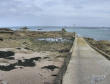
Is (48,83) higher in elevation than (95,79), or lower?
lower

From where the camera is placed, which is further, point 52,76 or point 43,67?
point 43,67

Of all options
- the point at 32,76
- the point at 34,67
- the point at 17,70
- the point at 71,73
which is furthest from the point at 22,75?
the point at 71,73

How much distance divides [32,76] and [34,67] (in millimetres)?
2894

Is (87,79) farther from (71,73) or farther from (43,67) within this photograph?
(43,67)

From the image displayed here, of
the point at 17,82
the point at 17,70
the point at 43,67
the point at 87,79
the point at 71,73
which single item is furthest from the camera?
the point at 43,67

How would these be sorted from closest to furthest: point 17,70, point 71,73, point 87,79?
point 87,79
point 71,73
point 17,70

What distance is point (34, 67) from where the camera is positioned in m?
16.1

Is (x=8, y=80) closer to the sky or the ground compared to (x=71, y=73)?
closer to the ground

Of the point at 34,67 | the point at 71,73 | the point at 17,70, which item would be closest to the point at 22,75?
the point at 17,70

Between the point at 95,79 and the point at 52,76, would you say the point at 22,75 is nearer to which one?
the point at 52,76

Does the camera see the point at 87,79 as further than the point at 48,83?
No

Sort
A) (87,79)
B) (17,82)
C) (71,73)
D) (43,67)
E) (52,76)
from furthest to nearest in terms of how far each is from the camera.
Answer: (43,67), (52,76), (17,82), (71,73), (87,79)

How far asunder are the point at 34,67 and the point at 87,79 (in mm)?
7090

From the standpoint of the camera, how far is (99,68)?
12117 millimetres
